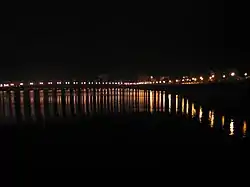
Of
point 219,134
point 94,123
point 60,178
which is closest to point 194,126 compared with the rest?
point 219,134

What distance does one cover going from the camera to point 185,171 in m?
9.71

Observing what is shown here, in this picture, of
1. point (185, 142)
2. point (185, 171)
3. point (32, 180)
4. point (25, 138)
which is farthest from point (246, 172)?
point (25, 138)

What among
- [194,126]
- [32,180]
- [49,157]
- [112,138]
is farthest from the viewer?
[194,126]

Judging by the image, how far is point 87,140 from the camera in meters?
14.3

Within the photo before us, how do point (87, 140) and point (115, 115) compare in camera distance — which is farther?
point (115, 115)

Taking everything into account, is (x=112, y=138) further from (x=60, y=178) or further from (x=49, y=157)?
(x=60, y=178)

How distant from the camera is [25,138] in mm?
14891

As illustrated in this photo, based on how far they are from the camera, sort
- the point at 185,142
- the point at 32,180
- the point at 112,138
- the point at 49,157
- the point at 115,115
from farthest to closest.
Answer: the point at 115,115 → the point at 112,138 → the point at 185,142 → the point at 49,157 → the point at 32,180

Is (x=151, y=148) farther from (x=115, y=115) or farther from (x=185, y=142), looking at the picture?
(x=115, y=115)

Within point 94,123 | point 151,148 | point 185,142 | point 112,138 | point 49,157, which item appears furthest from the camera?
point 94,123

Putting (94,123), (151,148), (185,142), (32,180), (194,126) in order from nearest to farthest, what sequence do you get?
(32,180) → (151,148) → (185,142) → (194,126) → (94,123)

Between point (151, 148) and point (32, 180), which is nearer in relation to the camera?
point (32, 180)

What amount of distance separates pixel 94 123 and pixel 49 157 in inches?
295

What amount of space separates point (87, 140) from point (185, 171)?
6333 mm
